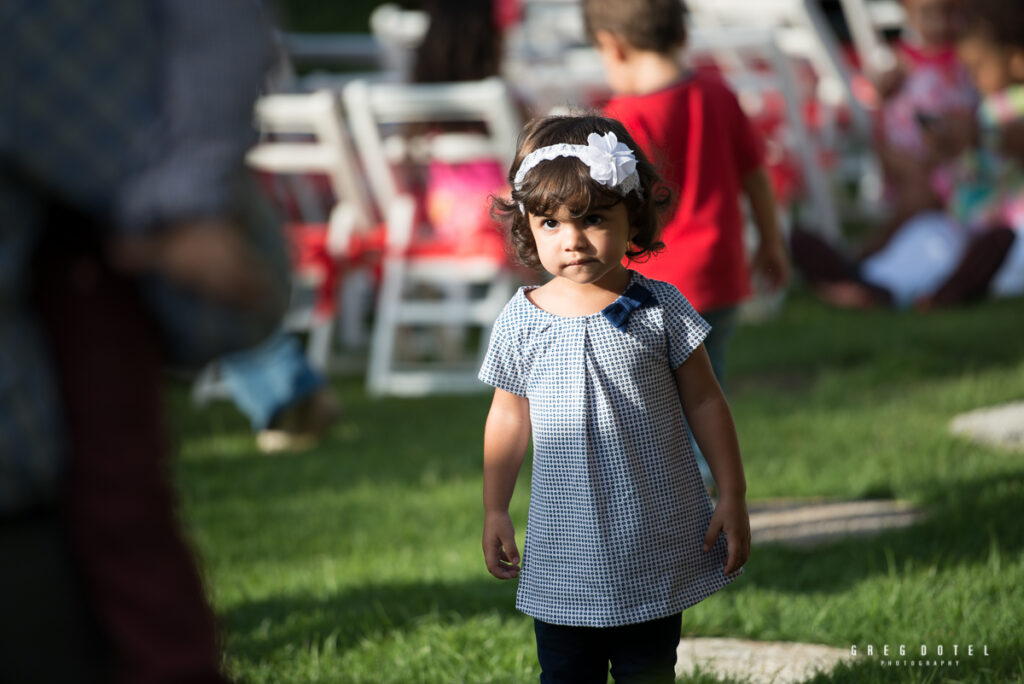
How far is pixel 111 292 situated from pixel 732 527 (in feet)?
3.72

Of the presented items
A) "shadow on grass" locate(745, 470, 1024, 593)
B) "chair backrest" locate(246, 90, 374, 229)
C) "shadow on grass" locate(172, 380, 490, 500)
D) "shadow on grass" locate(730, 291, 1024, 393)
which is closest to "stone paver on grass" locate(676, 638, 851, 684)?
"shadow on grass" locate(745, 470, 1024, 593)

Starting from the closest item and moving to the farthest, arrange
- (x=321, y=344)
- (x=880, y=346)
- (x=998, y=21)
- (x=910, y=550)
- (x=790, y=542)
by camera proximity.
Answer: (x=910, y=550)
(x=790, y=542)
(x=880, y=346)
(x=998, y=21)
(x=321, y=344)

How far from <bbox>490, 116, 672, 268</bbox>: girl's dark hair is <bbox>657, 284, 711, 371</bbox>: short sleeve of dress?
15 cm

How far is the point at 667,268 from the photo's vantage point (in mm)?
2961

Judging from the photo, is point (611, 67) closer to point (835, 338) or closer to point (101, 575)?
point (101, 575)

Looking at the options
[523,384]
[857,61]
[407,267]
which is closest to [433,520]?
[523,384]

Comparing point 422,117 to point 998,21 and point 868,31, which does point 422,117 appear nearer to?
point 998,21

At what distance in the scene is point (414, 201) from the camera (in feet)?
Result: 20.2

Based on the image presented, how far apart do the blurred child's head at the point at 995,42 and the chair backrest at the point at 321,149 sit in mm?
3221

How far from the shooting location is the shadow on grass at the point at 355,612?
2.80 metres

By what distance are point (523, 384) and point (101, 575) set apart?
0.98 m

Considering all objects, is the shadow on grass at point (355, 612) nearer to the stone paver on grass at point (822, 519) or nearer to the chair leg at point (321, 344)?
the stone paver on grass at point (822, 519)

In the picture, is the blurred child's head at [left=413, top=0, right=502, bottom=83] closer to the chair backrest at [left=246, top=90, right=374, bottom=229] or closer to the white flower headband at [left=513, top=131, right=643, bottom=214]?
the chair backrest at [left=246, top=90, right=374, bottom=229]

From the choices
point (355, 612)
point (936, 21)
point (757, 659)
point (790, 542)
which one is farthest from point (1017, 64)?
point (355, 612)
